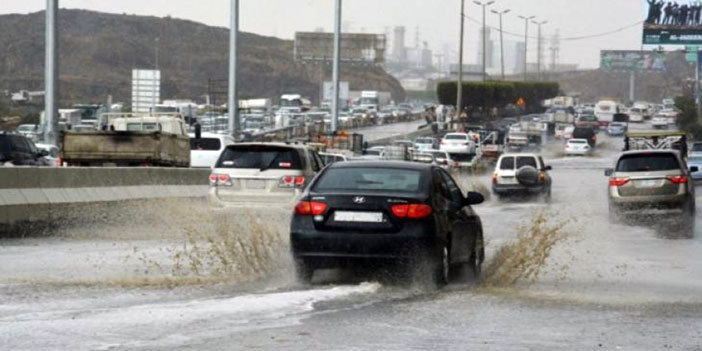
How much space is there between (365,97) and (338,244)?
136935 millimetres

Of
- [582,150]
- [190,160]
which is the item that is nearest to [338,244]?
[190,160]

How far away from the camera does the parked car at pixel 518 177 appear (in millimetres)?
42156

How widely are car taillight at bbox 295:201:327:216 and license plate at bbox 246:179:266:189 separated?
349 inches

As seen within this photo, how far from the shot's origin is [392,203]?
13.9 m

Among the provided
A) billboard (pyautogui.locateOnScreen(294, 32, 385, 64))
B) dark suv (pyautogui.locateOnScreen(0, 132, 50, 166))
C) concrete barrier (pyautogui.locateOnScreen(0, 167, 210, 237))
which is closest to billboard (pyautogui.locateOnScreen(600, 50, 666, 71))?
billboard (pyautogui.locateOnScreen(294, 32, 385, 64))

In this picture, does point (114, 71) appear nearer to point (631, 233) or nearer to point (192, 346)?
point (631, 233)

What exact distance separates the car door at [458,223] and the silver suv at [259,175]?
714 centimetres

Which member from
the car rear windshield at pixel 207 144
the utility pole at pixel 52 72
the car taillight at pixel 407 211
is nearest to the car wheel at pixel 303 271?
the car taillight at pixel 407 211

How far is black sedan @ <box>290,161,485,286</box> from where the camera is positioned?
13.8 metres

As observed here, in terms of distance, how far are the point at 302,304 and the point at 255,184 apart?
11.1m

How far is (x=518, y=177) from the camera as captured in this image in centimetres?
4219

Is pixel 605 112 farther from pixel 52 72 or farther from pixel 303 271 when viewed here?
pixel 303 271

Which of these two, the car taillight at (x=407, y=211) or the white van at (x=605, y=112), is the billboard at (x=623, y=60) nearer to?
the white van at (x=605, y=112)

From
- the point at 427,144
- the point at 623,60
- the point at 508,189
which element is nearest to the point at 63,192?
the point at 508,189
